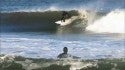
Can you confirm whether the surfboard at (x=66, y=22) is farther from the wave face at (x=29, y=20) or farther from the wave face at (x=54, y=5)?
the wave face at (x=54, y=5)

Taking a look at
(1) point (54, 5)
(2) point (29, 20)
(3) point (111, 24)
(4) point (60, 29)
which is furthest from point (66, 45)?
(1) point (54, 5)

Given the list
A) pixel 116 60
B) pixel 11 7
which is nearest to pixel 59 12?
pixel 11 7

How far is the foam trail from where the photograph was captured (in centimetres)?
2366

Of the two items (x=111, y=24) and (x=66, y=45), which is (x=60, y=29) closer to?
(x=111, y=24)

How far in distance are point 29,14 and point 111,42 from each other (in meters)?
13.0

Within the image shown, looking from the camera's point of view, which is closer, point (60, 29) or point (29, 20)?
point (60, 29)

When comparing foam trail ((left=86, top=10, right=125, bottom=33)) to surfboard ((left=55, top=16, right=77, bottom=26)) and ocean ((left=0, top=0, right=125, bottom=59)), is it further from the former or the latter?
surfboard ((left=55, top=16, right=77, bottom=26))

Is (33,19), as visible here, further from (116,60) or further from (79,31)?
(116,60)

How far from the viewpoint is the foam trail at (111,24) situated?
77.6ft

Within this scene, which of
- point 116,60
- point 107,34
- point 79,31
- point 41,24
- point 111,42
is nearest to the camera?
point 116,60

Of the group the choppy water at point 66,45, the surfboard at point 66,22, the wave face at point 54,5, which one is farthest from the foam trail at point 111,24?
the wave face at point 54,5

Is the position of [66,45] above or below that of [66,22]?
below

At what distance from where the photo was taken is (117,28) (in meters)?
24.5

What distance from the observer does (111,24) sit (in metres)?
26.3
